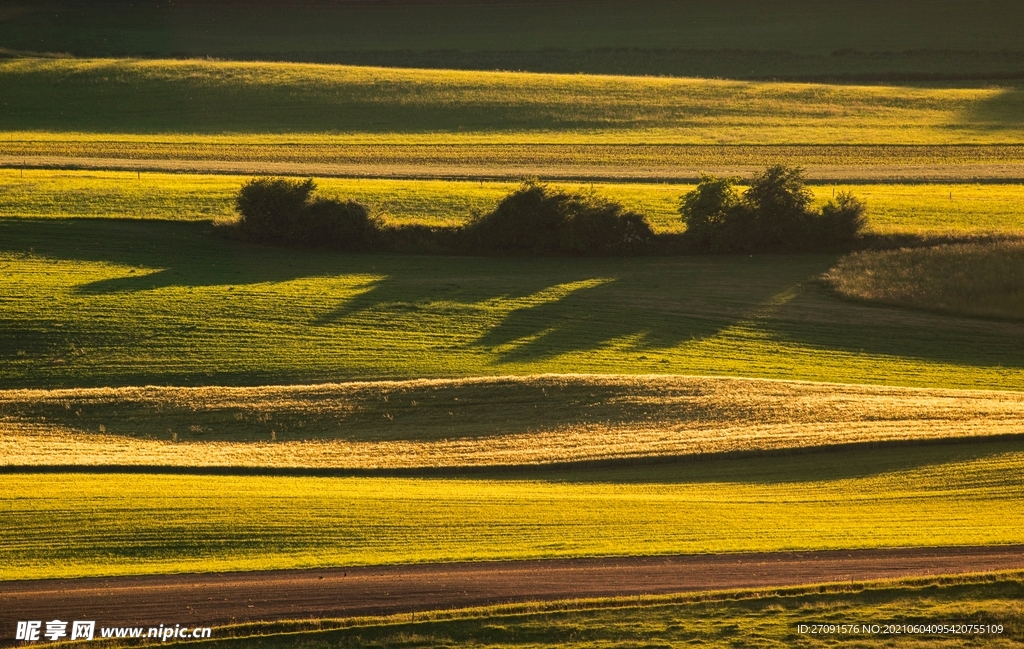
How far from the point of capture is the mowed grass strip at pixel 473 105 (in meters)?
78.6

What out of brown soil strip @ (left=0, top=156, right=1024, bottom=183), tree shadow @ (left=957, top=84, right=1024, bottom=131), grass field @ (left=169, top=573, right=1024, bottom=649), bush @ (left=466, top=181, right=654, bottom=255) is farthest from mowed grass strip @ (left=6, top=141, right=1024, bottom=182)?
grass field @ (left=169, top=573, right=1024, bottom=649)

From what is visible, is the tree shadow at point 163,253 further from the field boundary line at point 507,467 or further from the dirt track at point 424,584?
the dirt track at point 424,584

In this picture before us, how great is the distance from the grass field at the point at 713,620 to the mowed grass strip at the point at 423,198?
1414 inches

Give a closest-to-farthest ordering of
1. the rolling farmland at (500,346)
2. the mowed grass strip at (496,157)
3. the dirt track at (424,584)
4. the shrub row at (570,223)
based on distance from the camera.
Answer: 1. the dirt track at (424,584)
2. the rolling farmland at (500,346)
3. the shrub row at (570,223)
4. the mowed grass strip at (496,157)

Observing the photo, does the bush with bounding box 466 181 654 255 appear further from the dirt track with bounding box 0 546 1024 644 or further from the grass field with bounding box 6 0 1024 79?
the grass field with bounding box 6 0 1024 79

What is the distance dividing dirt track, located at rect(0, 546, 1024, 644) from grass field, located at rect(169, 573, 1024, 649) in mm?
685

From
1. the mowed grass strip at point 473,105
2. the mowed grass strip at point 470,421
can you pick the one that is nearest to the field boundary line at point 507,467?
the mowed grass strip at point 470,421

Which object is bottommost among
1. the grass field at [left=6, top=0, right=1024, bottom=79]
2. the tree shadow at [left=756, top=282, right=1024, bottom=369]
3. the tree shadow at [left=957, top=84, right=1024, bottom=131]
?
the tree shadow at [left=756, top=282, right=1024, bottom=369]

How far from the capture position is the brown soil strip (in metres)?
65.4

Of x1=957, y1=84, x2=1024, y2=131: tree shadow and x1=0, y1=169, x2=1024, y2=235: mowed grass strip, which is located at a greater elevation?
x1=957, y1=84, x2=1024, y2=131: tree shadow

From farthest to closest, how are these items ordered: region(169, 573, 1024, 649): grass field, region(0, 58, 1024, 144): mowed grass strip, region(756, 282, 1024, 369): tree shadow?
region(0, 58, 1024, 144): mowed grass strip, region(756, 282, 1024, 369): tree shadow, region(169, 573, 1024, 649): grass field

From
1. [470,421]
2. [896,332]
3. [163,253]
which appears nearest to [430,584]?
[470,421]

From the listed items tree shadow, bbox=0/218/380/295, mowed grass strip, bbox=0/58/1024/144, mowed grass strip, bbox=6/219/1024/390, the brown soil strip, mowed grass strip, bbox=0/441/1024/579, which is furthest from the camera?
mowed grass strip, bbox=0/58/1024/144

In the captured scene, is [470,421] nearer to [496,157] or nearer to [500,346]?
[500,346]
